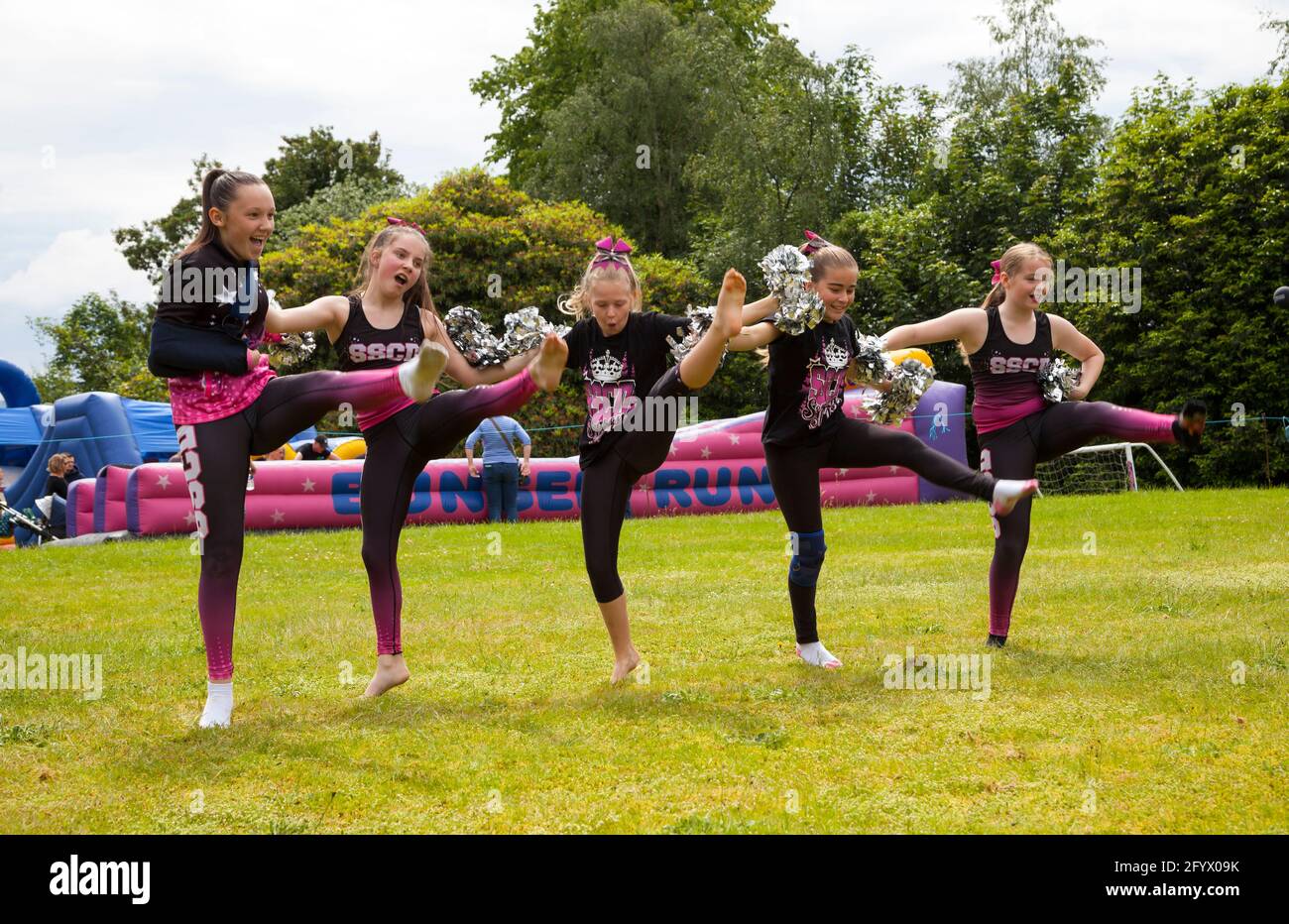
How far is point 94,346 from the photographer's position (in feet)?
151

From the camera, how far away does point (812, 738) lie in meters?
4.66

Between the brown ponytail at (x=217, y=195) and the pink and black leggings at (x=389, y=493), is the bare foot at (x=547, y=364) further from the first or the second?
the brown ponytail at (x=217, y=195)

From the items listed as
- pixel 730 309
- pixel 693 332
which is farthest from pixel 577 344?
pixel 730 309

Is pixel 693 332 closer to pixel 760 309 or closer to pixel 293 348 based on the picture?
pixel 760 309

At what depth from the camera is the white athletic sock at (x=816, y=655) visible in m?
6.15

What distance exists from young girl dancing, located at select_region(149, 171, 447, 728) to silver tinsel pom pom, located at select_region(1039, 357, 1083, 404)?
3.62m

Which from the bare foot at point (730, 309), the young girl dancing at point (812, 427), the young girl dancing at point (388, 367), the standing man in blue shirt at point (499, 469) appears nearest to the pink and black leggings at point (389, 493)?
the young girl dancing at point (388, 367)

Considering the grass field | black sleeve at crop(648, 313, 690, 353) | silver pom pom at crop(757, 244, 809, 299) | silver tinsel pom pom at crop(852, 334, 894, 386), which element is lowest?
the grass field

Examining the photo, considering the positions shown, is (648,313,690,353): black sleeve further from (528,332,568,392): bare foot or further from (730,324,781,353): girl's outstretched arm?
(528,332,568,392): bare foot

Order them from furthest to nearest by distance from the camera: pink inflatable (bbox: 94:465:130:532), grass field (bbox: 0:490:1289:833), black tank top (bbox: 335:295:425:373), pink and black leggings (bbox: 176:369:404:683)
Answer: pink inflatable (bbox: 94:465:130:532) → black tank top (bbox: 335:295:425:373) → pink and black leggings (bbox: 176:369:404:683) → grass field (bbox: 0:490:1289:833)

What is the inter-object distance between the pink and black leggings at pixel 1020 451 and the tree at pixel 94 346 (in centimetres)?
3731

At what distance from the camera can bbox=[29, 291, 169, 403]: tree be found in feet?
140

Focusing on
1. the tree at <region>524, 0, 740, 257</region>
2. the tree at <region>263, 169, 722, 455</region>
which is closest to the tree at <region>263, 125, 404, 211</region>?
the tree at <region>524, 0, 740, 257</region>

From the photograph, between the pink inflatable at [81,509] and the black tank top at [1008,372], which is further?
the pink inflatable at [81,509]
